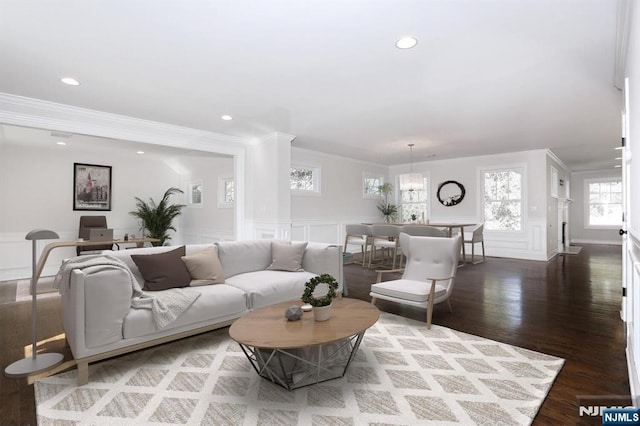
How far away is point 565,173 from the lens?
9797mm

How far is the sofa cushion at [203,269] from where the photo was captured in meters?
3.13

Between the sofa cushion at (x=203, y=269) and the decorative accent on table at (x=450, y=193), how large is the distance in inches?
271

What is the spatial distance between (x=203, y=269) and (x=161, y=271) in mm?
371

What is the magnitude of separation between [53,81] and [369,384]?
4080mm

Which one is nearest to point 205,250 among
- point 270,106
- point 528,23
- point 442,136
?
point 270,106

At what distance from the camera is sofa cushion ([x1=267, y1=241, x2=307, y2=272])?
375 cm

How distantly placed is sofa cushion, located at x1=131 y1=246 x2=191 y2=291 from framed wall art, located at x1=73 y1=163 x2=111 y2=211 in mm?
4894

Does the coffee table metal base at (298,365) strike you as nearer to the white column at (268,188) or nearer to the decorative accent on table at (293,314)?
the decorative accent on table at (293,314)

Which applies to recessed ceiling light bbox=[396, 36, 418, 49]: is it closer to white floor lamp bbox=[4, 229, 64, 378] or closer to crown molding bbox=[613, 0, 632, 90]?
crown molding bbox=[613, 0, 632, 90]

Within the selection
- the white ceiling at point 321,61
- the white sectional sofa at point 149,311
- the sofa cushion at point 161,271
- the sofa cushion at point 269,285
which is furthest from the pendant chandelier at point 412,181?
the sofa cushion at point 161,271

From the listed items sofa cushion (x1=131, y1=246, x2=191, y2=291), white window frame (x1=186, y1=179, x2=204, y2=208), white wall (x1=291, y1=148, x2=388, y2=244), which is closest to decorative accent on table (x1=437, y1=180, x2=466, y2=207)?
white wall (x1=291, y1=148, x2=388, y2=244)

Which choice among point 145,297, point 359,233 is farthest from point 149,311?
Result: point 359,233

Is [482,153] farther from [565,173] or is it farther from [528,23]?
[528,23]

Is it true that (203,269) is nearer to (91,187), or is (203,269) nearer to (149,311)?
(149,311)
